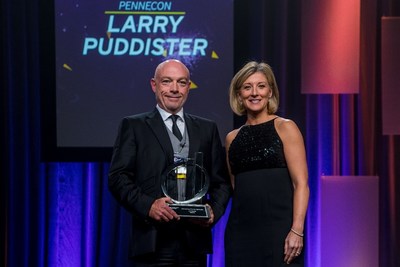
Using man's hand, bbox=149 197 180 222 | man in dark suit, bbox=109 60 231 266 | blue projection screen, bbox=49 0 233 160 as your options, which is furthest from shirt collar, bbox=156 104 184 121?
blue projection screen, bbox=49 0 233 160

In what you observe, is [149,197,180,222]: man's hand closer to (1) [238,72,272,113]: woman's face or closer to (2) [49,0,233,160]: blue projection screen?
(1) [238,72,272,113]: woman's face

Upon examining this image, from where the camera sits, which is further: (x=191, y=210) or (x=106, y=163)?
(x=106, y=163)

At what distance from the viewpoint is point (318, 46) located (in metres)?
3.92

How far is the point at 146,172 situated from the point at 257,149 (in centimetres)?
44

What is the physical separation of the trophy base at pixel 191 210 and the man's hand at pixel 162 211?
18 millimetres

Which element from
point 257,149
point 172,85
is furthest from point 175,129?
point 257,149

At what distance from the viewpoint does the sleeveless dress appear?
238cm

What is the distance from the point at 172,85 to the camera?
246 cm

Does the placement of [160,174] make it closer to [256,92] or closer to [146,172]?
[146,172]

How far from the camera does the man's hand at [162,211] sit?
2281 mm

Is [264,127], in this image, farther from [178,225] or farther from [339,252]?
[339,252]

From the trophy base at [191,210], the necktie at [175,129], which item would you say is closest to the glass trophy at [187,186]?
the trophy base at [191,210]

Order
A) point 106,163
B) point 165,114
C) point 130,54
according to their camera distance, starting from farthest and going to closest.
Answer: point 106,163
point 130,54
point 165,114

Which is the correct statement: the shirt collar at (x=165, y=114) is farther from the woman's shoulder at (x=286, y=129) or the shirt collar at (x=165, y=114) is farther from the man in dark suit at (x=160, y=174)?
the woman's shoulder at (x=286, y=129)
